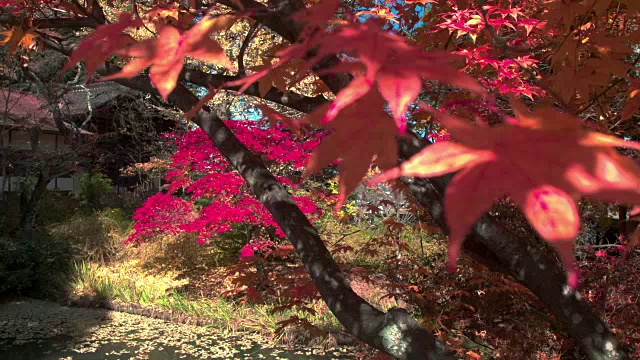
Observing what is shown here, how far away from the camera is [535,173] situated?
0.35 meters

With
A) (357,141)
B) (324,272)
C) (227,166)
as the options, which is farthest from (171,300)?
(357,141)

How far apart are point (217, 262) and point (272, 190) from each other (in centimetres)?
596

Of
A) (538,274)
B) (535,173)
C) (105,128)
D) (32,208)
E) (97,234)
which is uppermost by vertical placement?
(105,128)

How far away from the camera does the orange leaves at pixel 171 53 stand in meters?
0.55

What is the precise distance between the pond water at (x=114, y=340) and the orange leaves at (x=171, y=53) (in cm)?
445

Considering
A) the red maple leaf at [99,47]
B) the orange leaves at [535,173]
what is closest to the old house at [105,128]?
the red maple leaf at [99,47]

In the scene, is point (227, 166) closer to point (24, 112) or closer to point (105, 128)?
point (24, 112)

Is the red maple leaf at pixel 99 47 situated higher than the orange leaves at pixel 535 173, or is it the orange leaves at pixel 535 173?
the red maple leaf at pixel 99 47

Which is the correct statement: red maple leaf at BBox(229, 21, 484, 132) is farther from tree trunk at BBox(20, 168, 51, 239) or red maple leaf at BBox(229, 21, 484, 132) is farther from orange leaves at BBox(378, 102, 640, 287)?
tree trunk at BBox(20, 168, 51, 239)

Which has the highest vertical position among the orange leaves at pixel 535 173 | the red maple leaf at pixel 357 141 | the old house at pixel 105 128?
the old house at pixel 105 128

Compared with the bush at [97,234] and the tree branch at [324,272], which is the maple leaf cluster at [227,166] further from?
the tree branch at [324,272]

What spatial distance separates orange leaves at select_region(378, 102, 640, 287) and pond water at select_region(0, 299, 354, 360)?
4.58 m

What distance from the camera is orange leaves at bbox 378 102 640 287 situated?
1.09 ft

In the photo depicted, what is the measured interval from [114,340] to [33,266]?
255 centimetres
